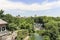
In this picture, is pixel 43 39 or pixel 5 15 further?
pixel 5 15

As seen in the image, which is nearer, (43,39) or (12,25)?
(43,39)

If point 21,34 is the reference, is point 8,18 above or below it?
above

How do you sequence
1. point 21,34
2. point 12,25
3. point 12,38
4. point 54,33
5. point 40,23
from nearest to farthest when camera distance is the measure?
point 12,38
point 21,34
point 54,33
point 12,25
point 40,23

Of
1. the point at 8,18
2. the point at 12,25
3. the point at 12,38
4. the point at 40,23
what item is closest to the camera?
the point at 12,38

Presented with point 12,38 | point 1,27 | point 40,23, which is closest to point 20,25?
point 1,27

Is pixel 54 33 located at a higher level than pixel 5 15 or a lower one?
lower

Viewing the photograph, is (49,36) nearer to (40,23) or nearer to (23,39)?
(23,39)

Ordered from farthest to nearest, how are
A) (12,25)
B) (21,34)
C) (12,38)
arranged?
(12,25) → (21,34) → (12,38)

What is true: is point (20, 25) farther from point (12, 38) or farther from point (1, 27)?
point (12, 38)

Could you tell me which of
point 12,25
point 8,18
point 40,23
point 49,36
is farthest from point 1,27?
point 40,23
